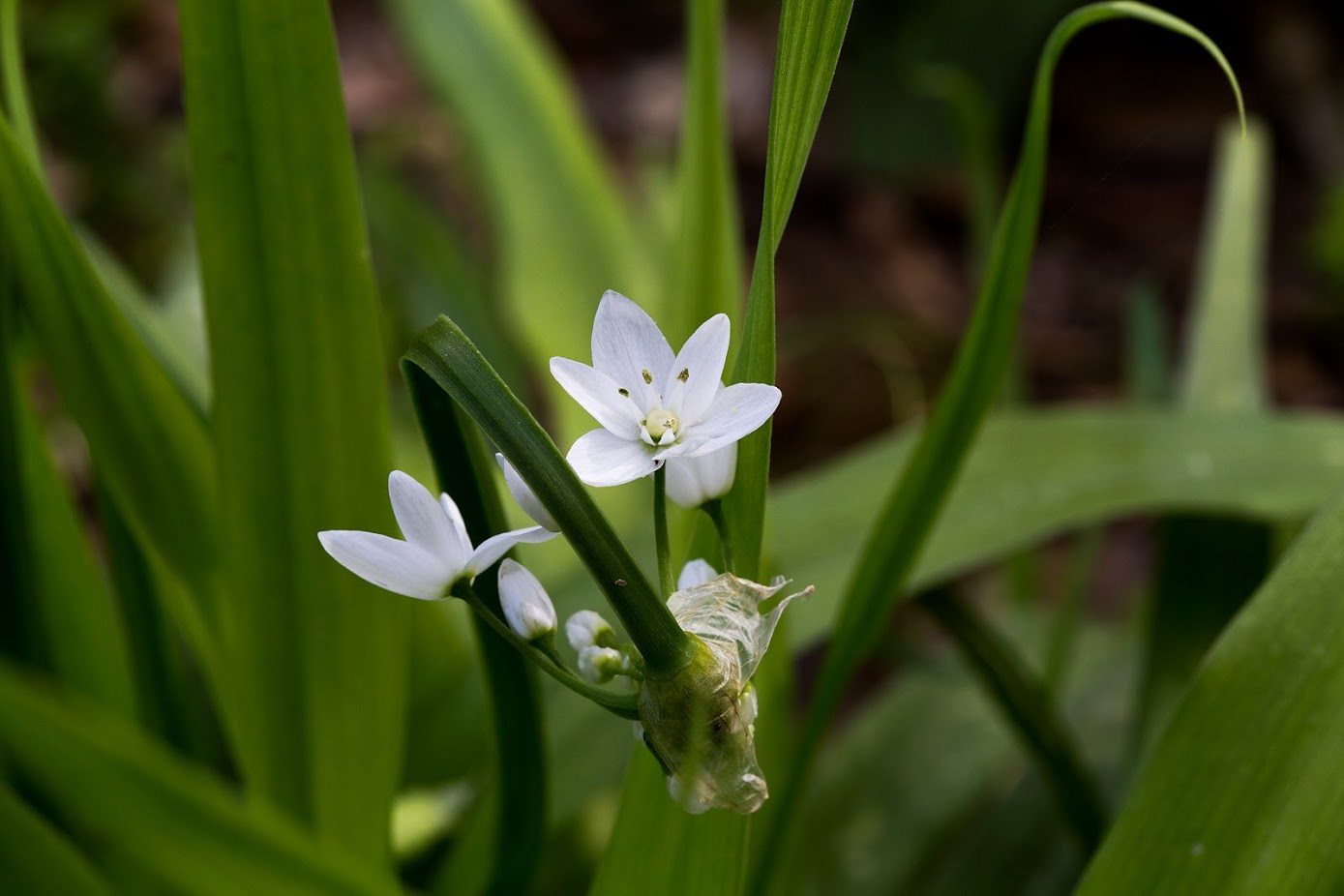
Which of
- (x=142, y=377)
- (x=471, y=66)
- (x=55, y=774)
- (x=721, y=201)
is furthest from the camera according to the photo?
(x=471, y=66)

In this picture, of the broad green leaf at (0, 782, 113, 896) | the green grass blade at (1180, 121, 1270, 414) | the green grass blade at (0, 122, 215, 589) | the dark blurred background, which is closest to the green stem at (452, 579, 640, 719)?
the broad green leaf at (0, 782, 113, 896)

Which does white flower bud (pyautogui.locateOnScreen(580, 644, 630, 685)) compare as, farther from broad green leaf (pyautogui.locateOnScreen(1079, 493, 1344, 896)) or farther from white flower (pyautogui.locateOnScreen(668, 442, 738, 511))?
broad green leaf (pyautogui.locateOnScreen(1079, 493, 1344, 896))

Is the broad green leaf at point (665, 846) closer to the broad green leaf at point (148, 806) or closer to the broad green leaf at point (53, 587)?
the broad green leaf at point (148, 806)

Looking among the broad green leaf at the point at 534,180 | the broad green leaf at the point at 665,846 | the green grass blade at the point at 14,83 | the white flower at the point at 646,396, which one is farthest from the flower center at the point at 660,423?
the broad green leaf at the point at 534,180

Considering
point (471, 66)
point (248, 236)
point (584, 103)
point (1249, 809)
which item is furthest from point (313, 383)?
point (584, 103)

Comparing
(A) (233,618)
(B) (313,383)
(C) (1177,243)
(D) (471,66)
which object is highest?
(D) (471,66)

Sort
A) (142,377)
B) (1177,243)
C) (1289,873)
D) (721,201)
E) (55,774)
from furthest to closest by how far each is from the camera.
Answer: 1. (1177,243)
2. (721,201)
3. (142,377)
4. (1289,873)
5. (55,774)

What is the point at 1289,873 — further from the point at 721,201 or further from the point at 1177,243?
the point at 1177,243

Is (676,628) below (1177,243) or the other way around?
the other way around
